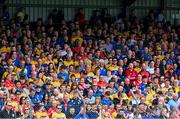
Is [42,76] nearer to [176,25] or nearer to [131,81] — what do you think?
[131,81]

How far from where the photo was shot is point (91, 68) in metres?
24.6

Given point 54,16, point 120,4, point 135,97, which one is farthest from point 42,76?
point 120,4

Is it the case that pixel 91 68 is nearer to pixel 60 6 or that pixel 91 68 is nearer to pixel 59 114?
pixel 59 114

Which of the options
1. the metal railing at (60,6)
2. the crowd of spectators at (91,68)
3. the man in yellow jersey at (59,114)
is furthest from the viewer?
the metal railing at (60,6)

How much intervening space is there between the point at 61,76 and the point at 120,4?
281 inches

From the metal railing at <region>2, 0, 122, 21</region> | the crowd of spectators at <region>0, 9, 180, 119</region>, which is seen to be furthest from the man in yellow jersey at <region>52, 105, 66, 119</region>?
the metal railing at <region>2, 0, 122, 21</region>

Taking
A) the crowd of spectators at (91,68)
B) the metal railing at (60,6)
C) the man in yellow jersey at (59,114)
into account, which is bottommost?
the man in yellow jersey at (59,114)

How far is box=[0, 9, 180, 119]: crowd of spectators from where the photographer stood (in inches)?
830

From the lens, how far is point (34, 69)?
23047mm

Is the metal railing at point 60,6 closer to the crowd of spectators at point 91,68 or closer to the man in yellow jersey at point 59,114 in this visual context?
the crowd of spectators at point 91,68

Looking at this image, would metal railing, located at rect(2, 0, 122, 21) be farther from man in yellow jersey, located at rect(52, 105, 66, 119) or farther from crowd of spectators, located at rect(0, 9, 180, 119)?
man in yellow jersey, located at rect(52, 105, 66, 119)

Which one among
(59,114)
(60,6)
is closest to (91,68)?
(59,114)

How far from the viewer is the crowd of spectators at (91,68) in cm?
2109

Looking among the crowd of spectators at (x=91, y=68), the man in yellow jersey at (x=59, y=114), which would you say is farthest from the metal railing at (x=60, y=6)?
the man in yellow jersey at (x=59, y=114)
